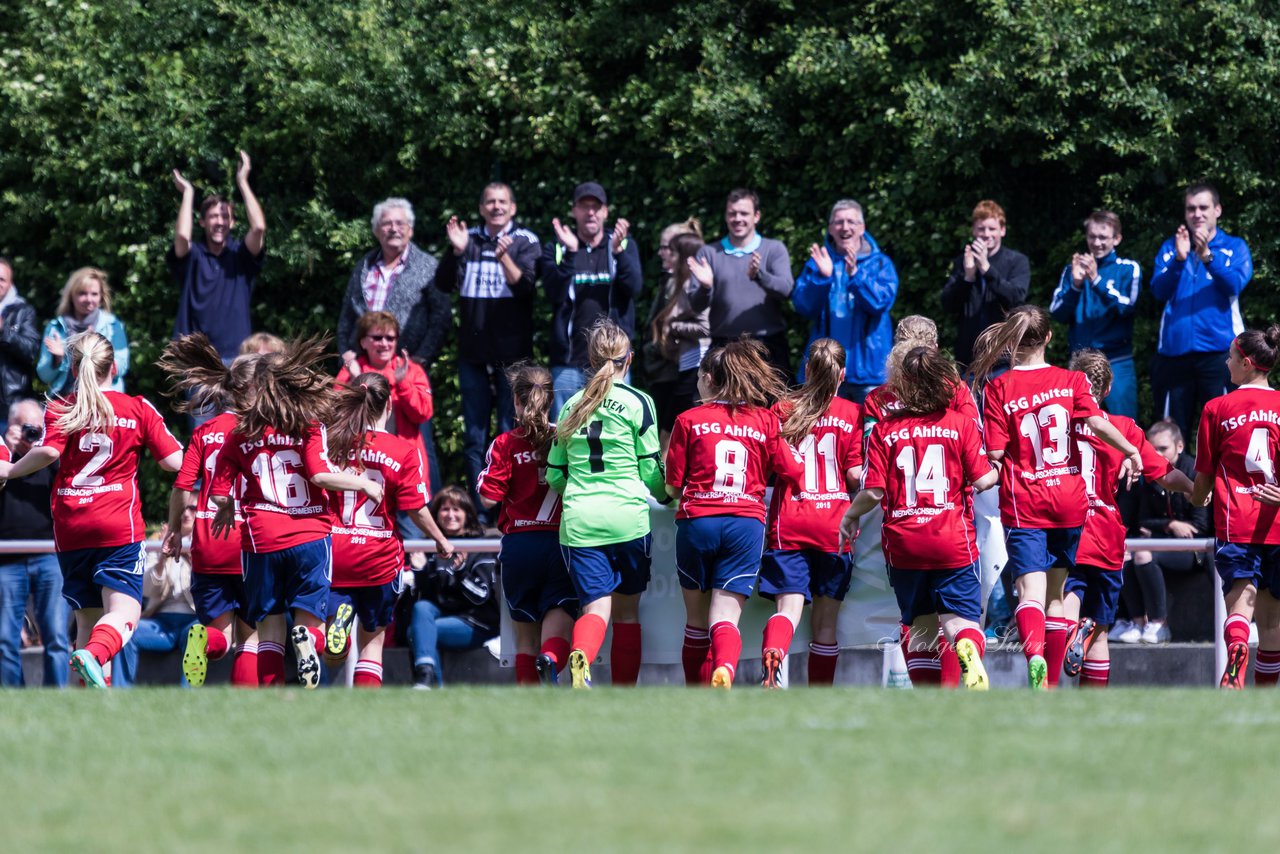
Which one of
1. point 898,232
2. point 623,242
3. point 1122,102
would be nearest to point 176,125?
point 623,242

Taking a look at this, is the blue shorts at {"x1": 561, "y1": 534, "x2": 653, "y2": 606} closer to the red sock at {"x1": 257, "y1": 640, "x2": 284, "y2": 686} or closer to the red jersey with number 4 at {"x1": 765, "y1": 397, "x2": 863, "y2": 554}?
the red jersey with number 4 at {"x1": 765, "y1": 397, "x2": 863, "y2": 554}

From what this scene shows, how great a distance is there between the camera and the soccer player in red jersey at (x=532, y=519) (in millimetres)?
9312

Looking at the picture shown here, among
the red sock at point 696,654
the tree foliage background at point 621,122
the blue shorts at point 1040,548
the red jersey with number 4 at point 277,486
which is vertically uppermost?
the tree foliage background at point 621,122

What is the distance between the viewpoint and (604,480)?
9.07 m

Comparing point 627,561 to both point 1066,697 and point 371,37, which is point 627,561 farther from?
point 371,37

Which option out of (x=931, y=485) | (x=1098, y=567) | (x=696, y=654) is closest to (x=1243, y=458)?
(x=1098, y=567)

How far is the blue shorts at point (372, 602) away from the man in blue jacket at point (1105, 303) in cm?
515

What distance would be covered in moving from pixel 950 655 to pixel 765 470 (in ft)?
4.31

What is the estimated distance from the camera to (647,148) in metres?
14.6

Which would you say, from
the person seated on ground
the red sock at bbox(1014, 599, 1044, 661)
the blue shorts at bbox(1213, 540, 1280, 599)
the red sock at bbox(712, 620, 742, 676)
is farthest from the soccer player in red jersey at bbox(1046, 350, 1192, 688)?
the person seated on ground

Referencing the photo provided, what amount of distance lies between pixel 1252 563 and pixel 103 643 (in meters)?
6.00

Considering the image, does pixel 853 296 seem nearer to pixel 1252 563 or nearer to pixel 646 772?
pixel 1252 563

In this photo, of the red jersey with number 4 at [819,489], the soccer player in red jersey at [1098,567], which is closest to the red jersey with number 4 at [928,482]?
the red jersey with number 4 at [819,489]

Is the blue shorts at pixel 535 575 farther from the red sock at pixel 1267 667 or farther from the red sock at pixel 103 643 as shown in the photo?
the red sock at pixel 1267 667
